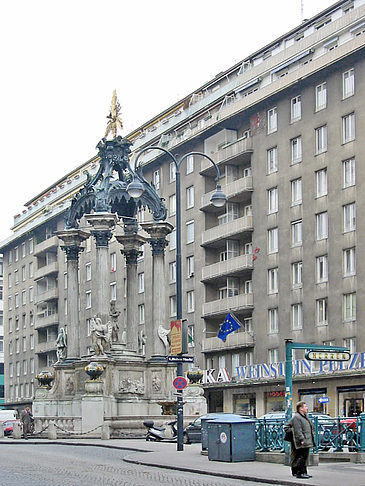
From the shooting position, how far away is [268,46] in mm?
65625

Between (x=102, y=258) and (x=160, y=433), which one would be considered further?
(x=102, y=258)

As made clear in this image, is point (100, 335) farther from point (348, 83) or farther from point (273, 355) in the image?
point (348, 83)

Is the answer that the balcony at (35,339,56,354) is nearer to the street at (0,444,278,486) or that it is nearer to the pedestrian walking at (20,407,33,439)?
the pedestrian walking at (20,407,33,439)

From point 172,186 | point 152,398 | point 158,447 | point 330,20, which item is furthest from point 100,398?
point 172,186

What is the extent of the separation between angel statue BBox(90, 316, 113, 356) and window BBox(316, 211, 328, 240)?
1820 centimetres

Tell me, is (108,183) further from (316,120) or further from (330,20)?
(330,20)

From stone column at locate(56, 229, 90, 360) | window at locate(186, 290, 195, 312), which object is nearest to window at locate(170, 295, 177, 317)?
window at locate(186, 290, 195, 312)

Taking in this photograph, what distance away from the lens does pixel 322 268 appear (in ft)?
186

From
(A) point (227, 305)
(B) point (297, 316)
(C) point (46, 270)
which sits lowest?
(B) point (297, 316)

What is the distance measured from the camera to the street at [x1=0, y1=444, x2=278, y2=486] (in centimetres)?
2073

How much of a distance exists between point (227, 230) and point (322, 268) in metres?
11.3

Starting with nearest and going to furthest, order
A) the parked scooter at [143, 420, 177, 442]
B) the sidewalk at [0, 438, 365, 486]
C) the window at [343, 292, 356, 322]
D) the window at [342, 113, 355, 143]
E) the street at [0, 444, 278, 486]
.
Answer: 1. the sidewalk at [0, 438, 365, 486]
2. the street at [0, 444, 278, 486]
3. the parked scooter at [143, 420, 177, 442]
4. the window at [343, 292, 356, 322]
5. the window at [342, 113, 355, 143]

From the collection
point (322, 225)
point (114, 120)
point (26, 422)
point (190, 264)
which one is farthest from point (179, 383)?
point (190, 264)

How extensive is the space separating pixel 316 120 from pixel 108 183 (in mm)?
17940
